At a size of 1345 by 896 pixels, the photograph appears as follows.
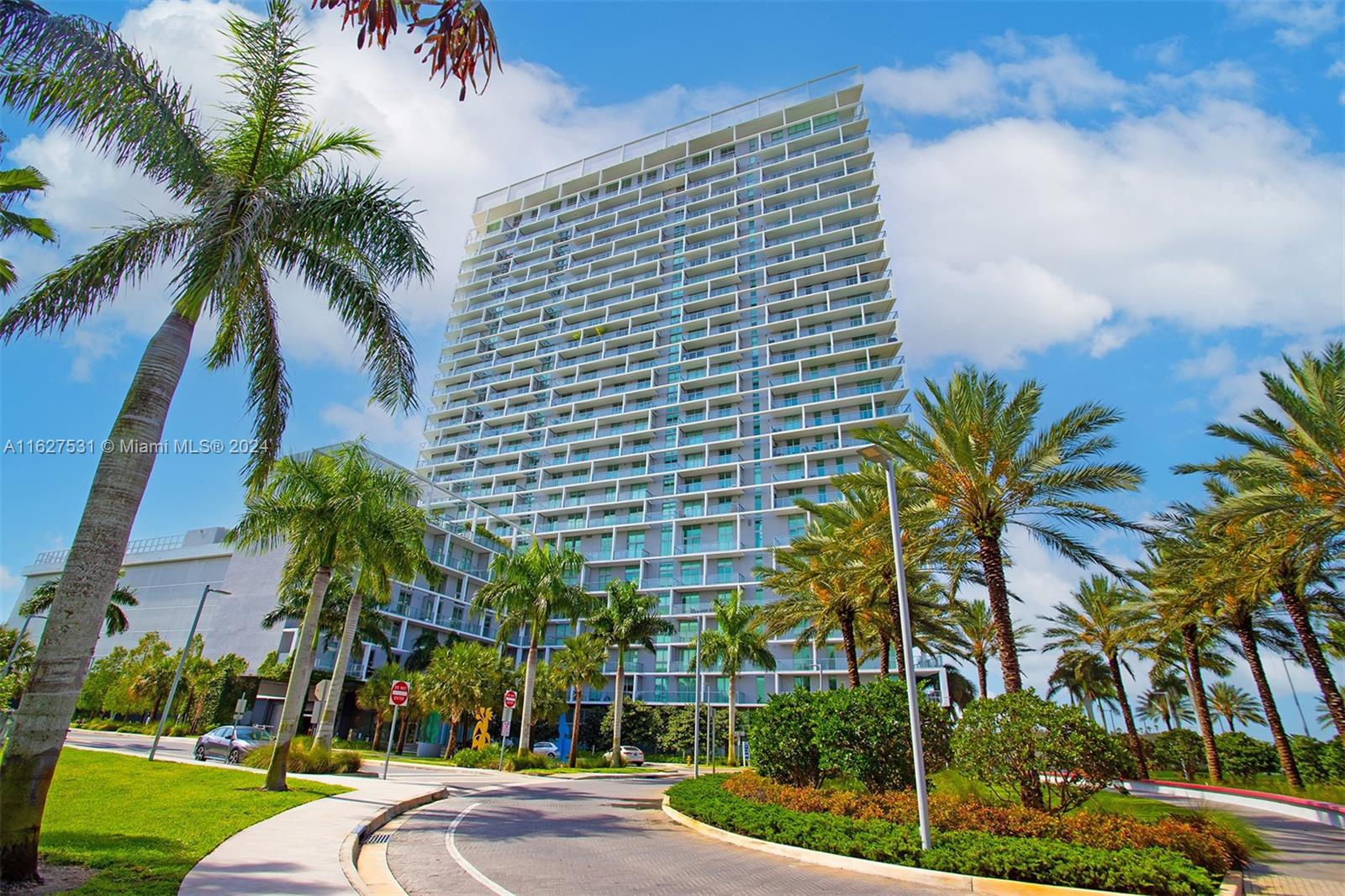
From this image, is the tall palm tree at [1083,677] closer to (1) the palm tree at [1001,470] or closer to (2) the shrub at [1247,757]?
(2) the shrub at [1247,757]

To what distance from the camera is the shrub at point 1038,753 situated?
41.0 feet

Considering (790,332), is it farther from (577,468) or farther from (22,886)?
(22,886)

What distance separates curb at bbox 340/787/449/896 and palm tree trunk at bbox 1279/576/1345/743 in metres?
27.0

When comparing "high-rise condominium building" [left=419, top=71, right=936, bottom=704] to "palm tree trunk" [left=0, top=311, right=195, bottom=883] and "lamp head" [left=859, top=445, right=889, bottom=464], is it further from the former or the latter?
"palm tree trunk" [left=0, top=311, right=195, bottom=883]

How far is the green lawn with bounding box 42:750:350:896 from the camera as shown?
770 cm

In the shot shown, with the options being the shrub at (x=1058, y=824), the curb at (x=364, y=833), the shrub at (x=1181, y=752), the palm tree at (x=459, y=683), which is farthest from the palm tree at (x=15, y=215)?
the shrub at (x=1181, y=752)

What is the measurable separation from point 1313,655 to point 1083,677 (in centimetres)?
3012

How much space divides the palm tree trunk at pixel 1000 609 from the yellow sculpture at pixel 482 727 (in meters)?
28.9

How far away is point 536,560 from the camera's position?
116ft

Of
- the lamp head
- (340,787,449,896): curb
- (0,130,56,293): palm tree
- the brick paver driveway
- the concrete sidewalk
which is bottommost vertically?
the brick paver driveway

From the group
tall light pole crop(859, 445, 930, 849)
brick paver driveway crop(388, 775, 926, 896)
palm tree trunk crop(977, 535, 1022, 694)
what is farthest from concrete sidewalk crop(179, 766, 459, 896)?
palm tree trunk crop(977, 535, 1022, 694)

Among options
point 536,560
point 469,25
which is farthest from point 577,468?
point 469,25

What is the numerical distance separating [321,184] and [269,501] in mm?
11550

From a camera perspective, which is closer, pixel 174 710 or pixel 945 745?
pixel 945 745
